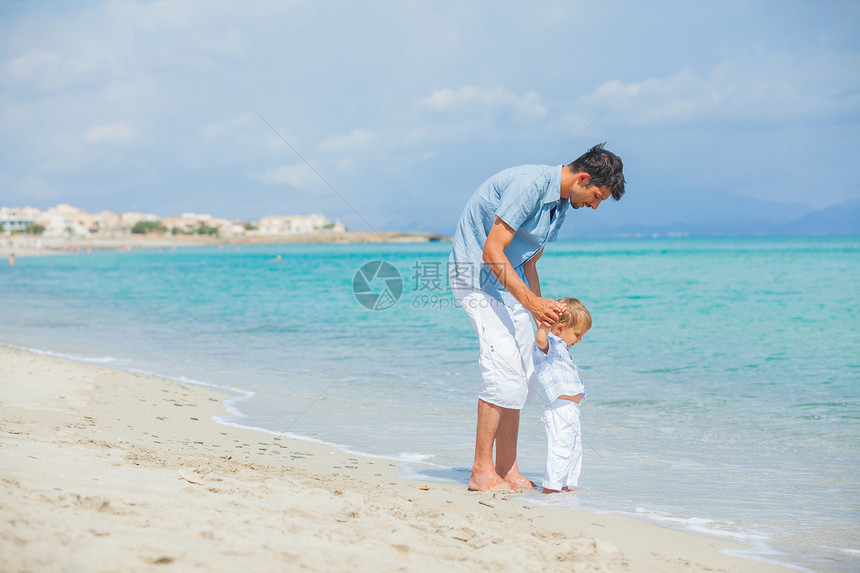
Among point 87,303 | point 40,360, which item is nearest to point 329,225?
point 87,303

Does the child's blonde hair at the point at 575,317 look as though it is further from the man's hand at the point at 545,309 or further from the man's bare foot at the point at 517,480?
the man's bare foot at the point at 517,480

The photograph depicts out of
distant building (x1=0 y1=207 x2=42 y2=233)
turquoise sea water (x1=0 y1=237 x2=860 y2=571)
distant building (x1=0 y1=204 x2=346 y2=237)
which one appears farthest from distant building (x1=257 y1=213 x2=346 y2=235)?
Result: turquoise sea water (x1=0 y1=237 x2=860 y2=571)

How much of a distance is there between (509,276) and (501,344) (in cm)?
39

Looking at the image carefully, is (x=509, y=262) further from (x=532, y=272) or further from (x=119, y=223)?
(x=119, y=223)

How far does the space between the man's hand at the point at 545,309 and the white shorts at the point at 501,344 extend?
163 millimetres

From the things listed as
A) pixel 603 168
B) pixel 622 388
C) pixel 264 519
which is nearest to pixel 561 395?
pixel 603 168

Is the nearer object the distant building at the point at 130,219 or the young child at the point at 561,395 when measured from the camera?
the young child at the point at 561,395

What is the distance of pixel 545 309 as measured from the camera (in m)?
3.65

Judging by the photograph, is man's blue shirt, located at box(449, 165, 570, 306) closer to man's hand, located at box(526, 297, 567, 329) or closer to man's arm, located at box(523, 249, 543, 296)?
man's arm, located at box(523, 249, 543, 296)

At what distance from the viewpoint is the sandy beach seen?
7.23 ft

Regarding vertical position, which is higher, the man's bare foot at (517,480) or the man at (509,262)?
the man at (509,262)

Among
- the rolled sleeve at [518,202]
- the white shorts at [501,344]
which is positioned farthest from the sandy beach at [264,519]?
the rolled sleeve at [518,202]

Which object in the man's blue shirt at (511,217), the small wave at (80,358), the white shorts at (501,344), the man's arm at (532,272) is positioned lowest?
the small wave at (80,358)

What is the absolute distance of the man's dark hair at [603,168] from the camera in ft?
11.9
